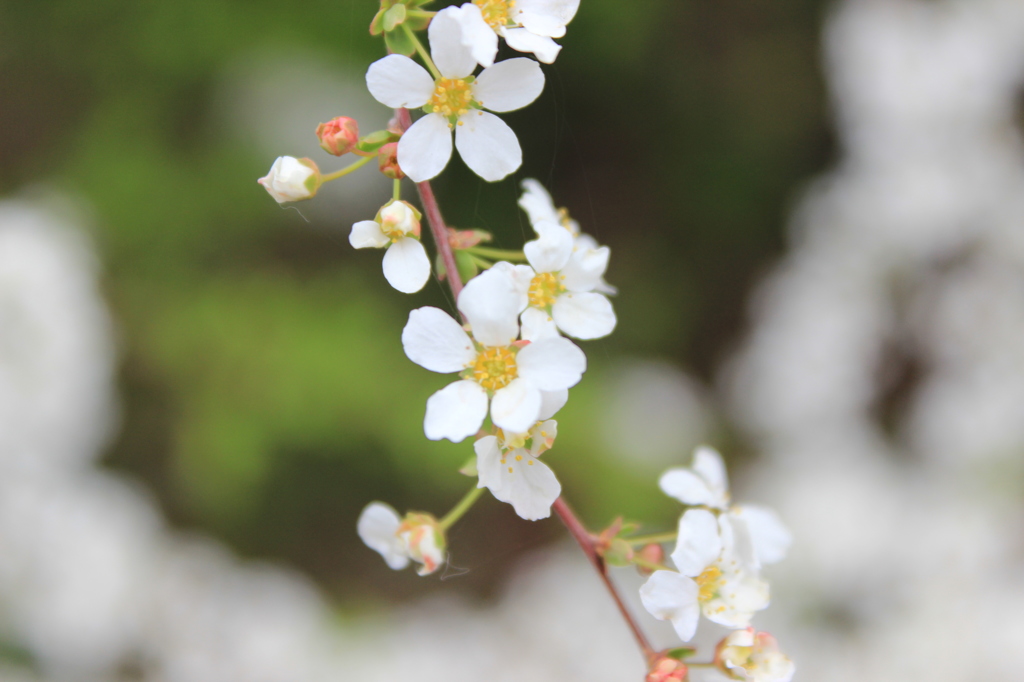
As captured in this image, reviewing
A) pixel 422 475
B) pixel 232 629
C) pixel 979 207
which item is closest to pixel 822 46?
pixel 979 207

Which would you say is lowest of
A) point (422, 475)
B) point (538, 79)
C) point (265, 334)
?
Answer: point (422, 475)

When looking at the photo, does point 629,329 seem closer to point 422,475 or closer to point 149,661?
point 422,475

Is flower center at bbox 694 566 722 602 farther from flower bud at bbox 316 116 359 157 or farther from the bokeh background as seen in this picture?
the bokeh background

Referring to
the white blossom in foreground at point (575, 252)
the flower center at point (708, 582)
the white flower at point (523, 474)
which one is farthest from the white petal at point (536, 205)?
the flower center at point (708, 582)

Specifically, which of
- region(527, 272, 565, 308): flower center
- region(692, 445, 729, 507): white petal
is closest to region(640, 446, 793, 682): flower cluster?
region(692, 445, 729, 507): white petal

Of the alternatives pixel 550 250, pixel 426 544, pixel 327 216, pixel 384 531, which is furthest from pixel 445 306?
pixel 550 250

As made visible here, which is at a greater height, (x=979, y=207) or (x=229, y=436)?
(x=979, y=207)
